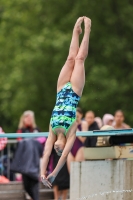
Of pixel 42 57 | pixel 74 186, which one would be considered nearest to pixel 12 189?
pixel 74 186

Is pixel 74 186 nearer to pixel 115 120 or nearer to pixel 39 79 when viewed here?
pixel 115 120

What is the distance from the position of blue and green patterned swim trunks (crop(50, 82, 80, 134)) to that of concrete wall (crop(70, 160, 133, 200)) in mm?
2000

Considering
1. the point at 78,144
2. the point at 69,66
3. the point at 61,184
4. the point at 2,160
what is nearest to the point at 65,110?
the point at 69,66

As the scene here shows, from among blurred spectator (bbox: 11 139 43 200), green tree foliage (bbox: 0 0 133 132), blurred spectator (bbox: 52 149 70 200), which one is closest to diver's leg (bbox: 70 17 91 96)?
blurred spectator (bbox: 52 149 70 200)

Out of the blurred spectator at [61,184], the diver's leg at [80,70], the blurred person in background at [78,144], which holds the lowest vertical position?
the blurred spectator at [61,184]

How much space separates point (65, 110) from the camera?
14008mm

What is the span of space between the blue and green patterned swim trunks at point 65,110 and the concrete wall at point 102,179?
6.56ft

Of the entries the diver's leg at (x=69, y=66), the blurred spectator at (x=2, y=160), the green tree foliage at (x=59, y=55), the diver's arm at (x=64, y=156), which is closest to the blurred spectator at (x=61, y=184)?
the blurred spectator at (x=2, y=160)

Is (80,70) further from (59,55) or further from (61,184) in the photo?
(59,55)

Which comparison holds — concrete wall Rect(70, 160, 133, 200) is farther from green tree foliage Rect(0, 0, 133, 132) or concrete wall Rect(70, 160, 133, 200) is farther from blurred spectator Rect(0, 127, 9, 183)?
green tree foliage Rect(0, 0, 133, 132)

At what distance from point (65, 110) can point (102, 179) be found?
7.64ft

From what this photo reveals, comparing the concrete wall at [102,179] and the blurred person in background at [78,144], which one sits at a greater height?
the blurred person in background at [78,144]

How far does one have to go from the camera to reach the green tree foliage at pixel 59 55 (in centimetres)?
3084

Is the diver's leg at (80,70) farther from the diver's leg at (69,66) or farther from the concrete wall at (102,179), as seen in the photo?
the concrete wall at (102,179)
